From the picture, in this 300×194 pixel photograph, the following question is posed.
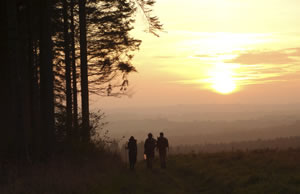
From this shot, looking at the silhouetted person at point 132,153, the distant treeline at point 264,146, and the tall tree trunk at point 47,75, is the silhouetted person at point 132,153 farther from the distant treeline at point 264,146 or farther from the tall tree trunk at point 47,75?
the distant treeline at point 264,146

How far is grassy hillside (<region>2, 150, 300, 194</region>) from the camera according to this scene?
13286mm

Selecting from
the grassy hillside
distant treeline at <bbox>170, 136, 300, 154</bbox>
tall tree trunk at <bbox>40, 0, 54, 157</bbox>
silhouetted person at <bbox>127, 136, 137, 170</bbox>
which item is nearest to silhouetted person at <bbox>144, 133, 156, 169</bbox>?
silhouetted person at <bbox>127, 136, 137, 170</bbox>

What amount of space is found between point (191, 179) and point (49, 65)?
7837 millimetres

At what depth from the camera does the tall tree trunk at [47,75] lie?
705 inches

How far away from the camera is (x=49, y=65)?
58.9ft

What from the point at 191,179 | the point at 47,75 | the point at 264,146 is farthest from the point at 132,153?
the point at 264,146

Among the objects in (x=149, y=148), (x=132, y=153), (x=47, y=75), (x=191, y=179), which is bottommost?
(x=191, y=179)

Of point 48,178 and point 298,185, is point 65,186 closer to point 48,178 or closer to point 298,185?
point 48,178

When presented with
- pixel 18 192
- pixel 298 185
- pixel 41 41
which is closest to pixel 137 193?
pixel 18 192

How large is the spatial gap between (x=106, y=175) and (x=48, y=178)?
3.69m

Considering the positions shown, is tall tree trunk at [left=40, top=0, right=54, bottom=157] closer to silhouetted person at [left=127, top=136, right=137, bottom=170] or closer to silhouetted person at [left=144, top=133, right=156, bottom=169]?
silhouetted person at [left=127, top=136, right=137, bottom=170]

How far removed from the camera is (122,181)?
53.7 ft

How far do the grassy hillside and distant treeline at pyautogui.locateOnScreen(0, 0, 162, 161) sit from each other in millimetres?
2426

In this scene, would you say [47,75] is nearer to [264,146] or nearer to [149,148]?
[149,148]
